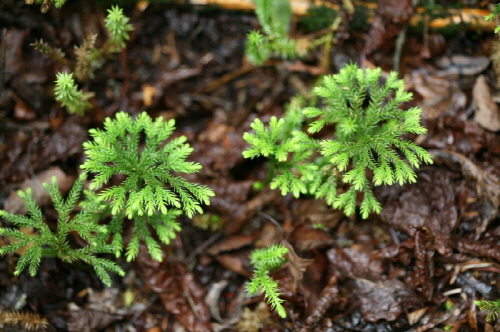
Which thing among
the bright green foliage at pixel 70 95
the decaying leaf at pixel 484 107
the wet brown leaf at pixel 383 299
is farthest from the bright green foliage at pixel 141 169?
the decaying leaf at pixel 484 107

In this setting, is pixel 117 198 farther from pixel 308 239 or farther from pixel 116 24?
pixel 308 239

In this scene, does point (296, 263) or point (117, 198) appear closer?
point (117, 198)

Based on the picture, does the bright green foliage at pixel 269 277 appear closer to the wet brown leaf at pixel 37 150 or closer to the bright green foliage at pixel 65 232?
the bright green foliage at pixel 65 232

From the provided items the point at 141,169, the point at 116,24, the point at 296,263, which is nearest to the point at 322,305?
the point at 296,263

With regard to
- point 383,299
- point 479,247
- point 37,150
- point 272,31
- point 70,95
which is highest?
point 272,31

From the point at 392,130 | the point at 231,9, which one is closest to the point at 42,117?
the point at 231,9

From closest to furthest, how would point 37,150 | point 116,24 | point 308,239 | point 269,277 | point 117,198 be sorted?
point 117,198
point 269,277
point 116,24
point 308,239
point 37,150

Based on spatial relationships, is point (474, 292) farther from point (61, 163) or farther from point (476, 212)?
point (61, 163)
